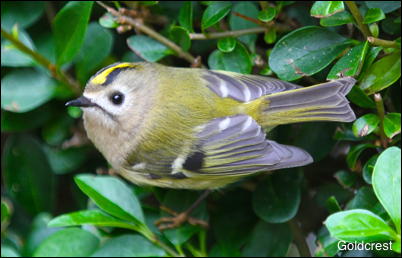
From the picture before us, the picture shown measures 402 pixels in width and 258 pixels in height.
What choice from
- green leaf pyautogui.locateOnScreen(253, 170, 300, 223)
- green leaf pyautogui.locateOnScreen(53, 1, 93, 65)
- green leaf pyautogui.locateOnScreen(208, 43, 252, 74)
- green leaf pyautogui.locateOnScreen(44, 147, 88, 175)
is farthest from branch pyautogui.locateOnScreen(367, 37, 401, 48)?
green leaf pyautogui.locateOnScreen(44, 147, 88, 175)

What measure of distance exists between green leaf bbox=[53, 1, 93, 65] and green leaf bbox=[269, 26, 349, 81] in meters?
0.56

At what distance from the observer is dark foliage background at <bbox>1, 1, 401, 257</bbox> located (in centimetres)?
146

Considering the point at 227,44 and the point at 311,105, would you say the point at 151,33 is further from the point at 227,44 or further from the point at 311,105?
the point at 311,105

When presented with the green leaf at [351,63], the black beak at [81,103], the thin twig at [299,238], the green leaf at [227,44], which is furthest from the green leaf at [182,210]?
the green leaf at [351,63]

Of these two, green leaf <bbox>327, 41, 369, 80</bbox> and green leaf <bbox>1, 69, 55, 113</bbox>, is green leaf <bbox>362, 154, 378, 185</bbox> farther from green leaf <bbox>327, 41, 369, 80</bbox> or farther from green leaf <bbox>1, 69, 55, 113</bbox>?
green leaf <bbox>1, 69, 55, 113</bbox>

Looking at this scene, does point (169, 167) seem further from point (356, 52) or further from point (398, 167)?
point (398, 167)

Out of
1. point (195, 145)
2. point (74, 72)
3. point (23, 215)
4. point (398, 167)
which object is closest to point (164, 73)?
point (195, 145)

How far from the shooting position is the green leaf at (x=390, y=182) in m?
1.02

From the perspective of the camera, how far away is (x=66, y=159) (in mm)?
1947

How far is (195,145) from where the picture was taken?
1628mm

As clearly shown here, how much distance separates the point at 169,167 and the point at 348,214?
26.1 inches

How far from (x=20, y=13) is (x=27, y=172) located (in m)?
0.49

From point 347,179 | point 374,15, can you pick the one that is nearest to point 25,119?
point 347,179

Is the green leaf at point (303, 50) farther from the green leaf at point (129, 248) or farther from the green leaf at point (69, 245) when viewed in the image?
the green leaf at point (69, 245)
